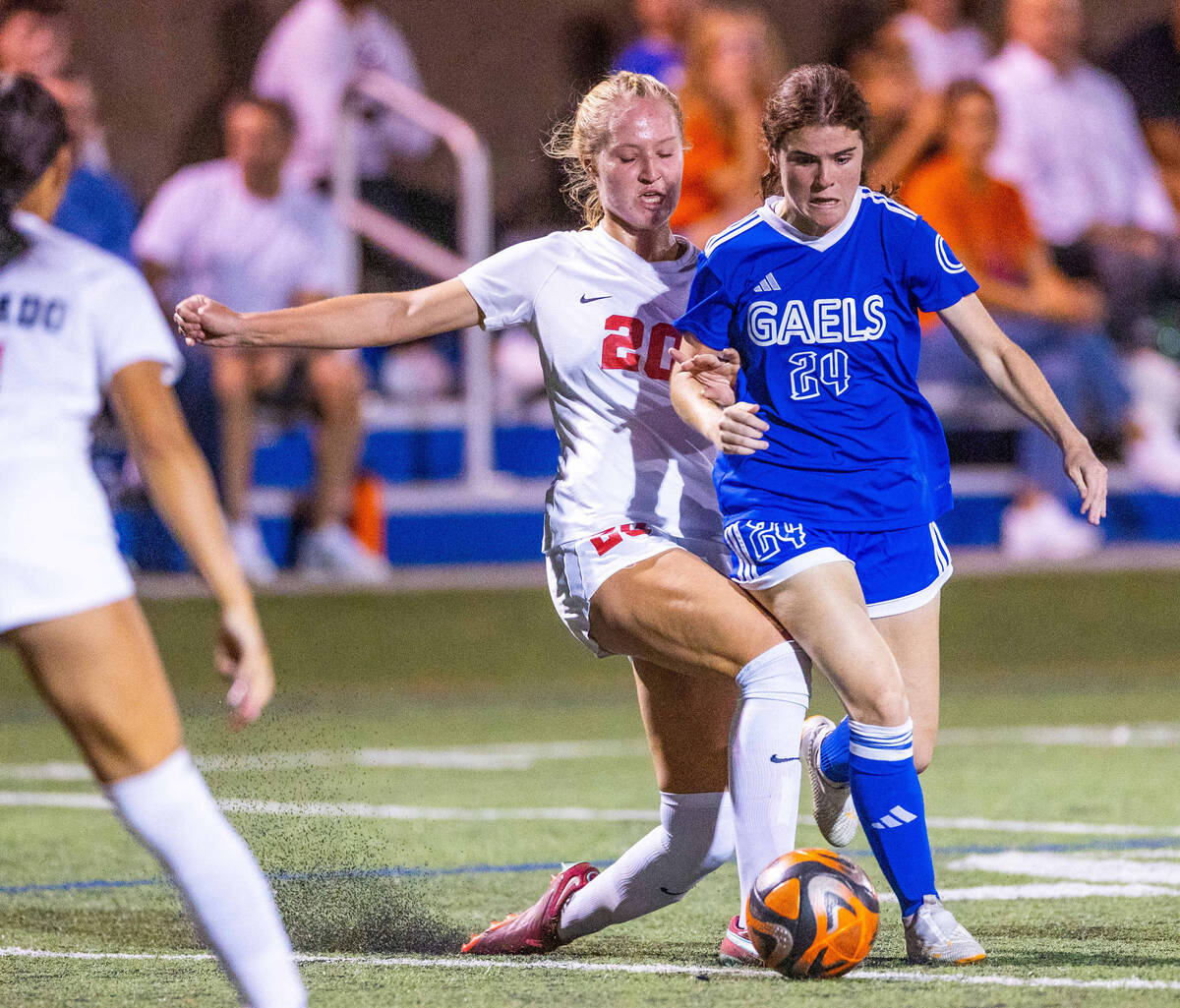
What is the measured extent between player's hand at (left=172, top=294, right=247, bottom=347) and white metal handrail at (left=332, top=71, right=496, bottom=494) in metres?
6.61

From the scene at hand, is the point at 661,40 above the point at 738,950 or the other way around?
above

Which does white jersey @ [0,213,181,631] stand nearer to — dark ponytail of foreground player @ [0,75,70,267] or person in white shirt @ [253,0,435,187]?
dark ponytail of foreground player @ [0,75,70,267]

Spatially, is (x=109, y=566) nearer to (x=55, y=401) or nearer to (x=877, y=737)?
(x=55, y=401)

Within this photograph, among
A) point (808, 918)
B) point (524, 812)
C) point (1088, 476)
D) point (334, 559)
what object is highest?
point (1088, 476)

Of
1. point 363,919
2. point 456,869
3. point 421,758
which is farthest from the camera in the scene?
point 421,758

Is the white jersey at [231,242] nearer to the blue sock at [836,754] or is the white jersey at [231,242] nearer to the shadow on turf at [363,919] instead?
the shadow on turf at [363,919]

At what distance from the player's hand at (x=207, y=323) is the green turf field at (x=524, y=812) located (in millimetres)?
1427

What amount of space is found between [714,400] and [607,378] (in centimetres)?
34

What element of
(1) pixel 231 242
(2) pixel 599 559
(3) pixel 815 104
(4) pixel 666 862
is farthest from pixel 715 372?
(1) pixel 231 242

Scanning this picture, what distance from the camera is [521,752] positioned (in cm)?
918

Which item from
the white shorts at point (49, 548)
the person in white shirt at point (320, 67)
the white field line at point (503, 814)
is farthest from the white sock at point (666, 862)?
the person in white shirt at point (320, 67)

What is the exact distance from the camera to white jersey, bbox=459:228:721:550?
15.9 ft

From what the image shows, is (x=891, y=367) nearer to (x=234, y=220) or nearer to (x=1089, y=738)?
(x=1089, y=738)

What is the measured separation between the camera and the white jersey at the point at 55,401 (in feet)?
11.1
